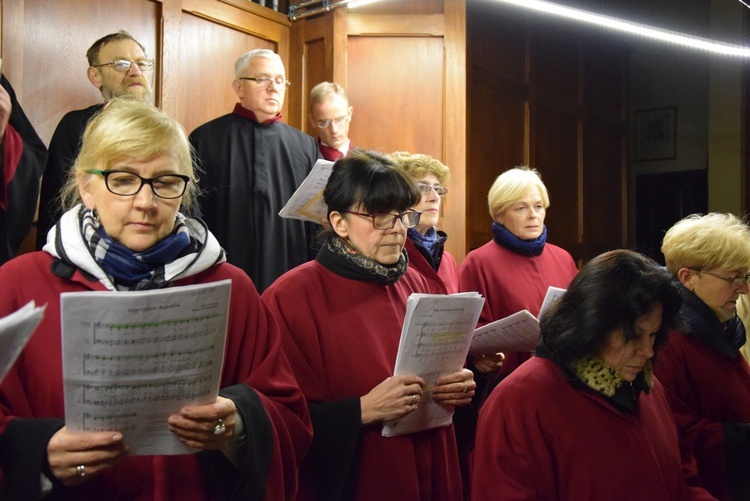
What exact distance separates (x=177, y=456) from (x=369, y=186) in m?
1.05

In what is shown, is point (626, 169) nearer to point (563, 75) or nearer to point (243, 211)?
point (563, 75)

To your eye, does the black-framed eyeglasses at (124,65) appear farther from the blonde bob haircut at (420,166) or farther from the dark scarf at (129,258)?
the dark scarf at (129,258)

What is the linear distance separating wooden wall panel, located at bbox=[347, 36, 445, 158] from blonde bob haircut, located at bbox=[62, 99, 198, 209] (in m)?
3.15

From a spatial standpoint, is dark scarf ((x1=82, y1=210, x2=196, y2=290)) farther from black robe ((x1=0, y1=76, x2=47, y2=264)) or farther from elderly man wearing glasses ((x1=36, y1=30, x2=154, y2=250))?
elderly man wearing glasses ((x1=36, y1=30, x2=154, y2=250))

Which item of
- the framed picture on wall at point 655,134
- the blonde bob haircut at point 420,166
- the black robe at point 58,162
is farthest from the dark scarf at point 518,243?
the framed picture on wall at point 655,134

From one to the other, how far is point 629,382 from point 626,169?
6.71 metres

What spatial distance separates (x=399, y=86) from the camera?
503 cm

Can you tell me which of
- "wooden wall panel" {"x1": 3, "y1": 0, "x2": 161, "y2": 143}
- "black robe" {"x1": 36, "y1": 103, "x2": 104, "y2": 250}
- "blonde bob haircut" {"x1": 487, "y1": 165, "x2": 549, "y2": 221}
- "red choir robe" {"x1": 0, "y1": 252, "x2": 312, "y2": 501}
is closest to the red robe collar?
"wooden wall panel" {"x1": 3, "y1": 0, "x2": 161, "y2": 143}

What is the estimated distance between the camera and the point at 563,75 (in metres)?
7.62

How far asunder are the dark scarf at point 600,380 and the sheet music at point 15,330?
136 centimetres

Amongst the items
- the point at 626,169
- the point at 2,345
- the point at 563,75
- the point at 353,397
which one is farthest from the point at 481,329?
the point at 626,169

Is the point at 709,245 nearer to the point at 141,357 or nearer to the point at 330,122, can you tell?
the point at 330,122

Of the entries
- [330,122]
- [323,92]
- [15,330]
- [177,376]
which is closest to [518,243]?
[330,122]

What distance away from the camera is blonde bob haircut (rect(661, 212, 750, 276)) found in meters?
2.93
